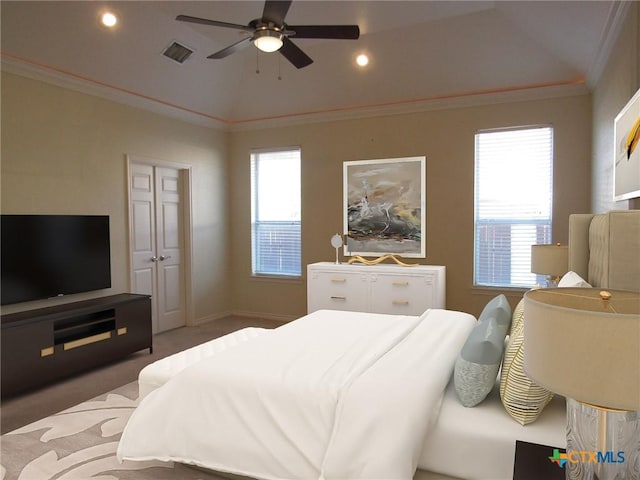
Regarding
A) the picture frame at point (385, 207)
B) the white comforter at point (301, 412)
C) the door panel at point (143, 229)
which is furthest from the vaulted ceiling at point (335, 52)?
the white comforter at point (301, 412)

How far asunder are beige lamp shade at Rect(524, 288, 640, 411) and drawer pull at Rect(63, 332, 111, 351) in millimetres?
3980

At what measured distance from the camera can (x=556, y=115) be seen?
4863 mm

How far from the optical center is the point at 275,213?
650 cm

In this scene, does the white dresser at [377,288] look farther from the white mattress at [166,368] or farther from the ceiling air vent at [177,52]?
the ceiling air vent at [177,52]

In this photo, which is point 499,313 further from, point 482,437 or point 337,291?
point 337,291

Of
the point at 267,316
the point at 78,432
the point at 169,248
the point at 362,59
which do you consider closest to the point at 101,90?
the point at 169,248

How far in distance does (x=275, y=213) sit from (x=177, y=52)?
2457 millimetres

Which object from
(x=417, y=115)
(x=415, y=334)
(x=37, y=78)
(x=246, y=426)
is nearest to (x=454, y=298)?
(x=417, y=115)

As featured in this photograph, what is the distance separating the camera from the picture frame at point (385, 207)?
555 cm

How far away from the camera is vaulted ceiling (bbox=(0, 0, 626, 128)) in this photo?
3963mm

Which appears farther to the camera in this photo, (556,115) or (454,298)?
(454,298)

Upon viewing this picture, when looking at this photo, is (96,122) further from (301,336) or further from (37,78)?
(301,336)

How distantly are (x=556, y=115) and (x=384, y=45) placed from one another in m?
2.00

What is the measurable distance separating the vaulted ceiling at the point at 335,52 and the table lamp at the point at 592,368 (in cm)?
298
